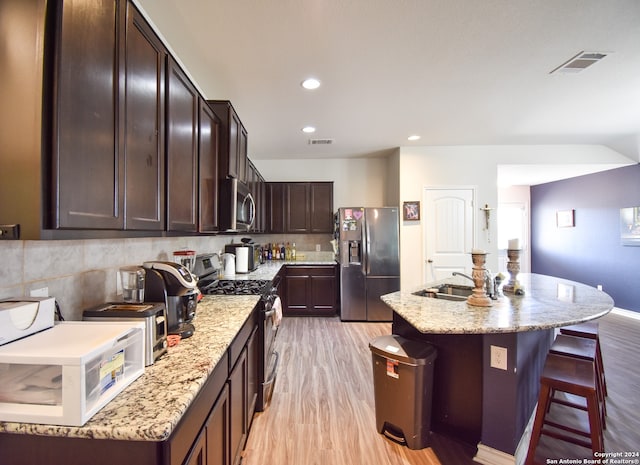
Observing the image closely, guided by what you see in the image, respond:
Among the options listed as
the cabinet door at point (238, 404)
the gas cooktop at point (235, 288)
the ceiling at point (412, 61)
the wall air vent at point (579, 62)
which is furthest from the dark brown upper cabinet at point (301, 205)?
the cabinet door at point (238, 404)

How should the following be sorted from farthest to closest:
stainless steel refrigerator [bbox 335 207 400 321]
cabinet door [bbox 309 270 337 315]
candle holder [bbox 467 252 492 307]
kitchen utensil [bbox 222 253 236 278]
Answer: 1. cabinet door [bbox 309 270 337 315]
2. stainless steel refrigerator [bbox 335 207 400 321]
3. kitchen utensil [bbox 222 253 236 278]
4. candle holder [bbox 467 252 492 307]

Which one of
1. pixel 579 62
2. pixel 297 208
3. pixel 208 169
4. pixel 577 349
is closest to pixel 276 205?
pixel 297 208

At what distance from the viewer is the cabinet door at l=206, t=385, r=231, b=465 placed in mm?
1078

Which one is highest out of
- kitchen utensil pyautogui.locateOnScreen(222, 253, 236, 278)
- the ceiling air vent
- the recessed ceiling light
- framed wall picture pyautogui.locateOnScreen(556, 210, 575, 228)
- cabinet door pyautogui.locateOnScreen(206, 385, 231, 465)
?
the ceiling air vent

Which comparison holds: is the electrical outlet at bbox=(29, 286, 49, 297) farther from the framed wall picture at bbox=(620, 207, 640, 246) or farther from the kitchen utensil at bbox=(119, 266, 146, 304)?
the framed wall picture at bbox=(620, 207, 640, 246)

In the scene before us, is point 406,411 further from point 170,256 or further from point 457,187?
point 457,187

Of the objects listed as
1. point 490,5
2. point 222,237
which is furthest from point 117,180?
point 222,237

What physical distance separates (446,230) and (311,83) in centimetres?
308

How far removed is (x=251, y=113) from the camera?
10.5 ft

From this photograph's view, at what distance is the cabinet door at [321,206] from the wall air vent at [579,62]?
319 centimetres

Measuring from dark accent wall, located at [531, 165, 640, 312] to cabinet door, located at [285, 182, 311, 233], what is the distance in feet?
17.8

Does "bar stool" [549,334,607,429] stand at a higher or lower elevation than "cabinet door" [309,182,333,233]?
lower

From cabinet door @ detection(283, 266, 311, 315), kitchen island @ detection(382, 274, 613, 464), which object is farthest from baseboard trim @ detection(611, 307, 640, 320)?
cabinet door @ detection(283, 266, 311, 315)

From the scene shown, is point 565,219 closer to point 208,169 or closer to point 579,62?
point 579,62
